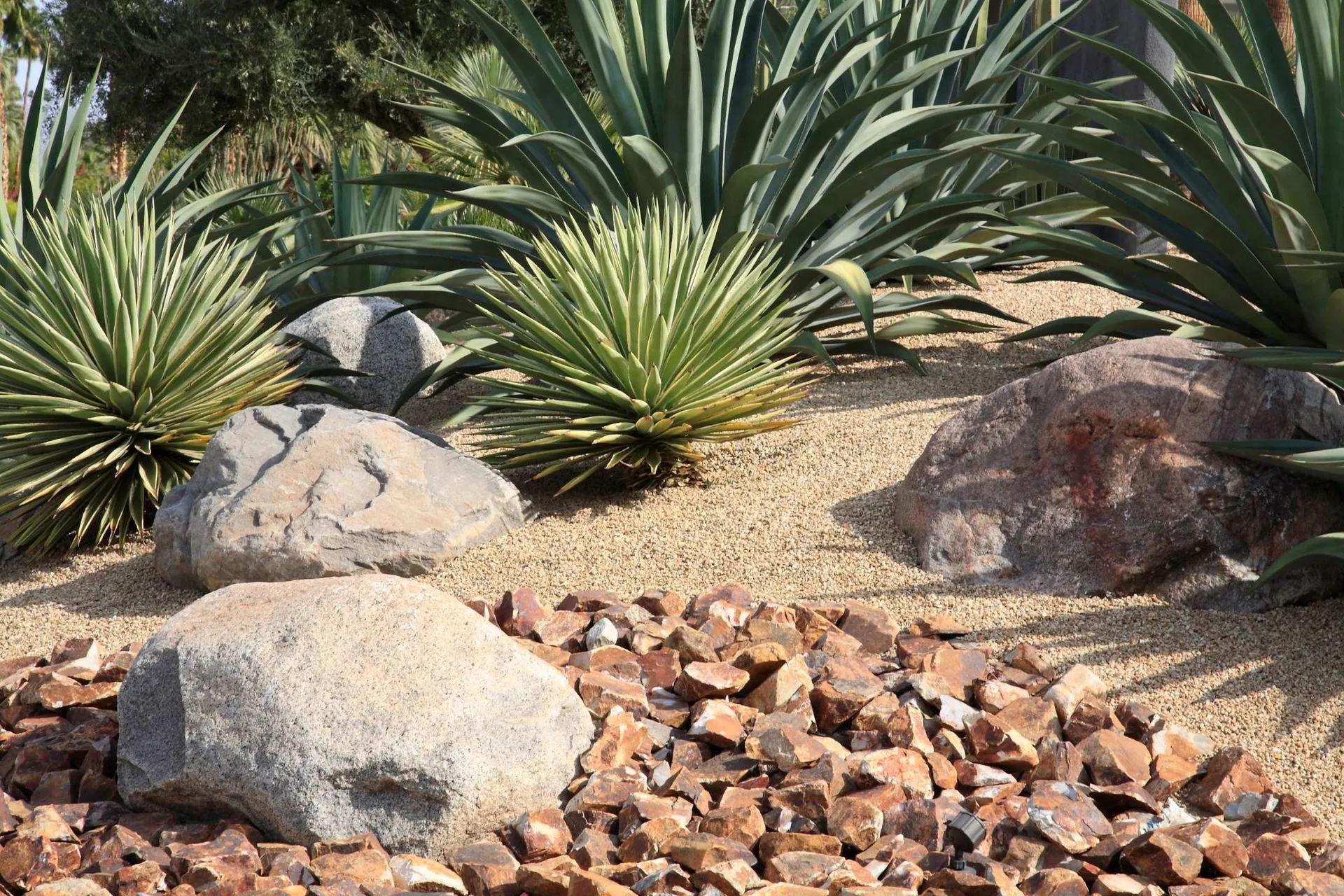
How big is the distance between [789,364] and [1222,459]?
2.27m

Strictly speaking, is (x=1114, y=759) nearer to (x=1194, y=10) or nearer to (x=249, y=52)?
(x=1194, y=10)

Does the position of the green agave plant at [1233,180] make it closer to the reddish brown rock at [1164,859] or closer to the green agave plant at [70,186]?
the reddish brown rock at [1164,859]

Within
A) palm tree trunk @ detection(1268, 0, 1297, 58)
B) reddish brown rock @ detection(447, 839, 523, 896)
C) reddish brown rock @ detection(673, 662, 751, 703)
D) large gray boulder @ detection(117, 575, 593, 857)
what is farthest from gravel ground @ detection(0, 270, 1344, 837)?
palm tree trunk @ detection(1268, 0, 1297, 58)

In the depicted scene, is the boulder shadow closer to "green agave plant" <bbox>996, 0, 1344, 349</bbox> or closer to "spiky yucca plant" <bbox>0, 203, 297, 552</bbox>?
"green agave plant" <bbox>996, 0, 1344, 349</bbox>

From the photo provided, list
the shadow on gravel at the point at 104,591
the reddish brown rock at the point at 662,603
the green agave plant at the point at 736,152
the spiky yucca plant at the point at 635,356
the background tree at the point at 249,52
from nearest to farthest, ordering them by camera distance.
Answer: the reddish brown rock at the point at 662,603, the shadow on gravel at the point at 104,591, the spiky yucca plant at the point at 635,356, the green agave plant at the point at 736,152, the background tree at the point at 249,52

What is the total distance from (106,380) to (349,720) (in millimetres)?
2418

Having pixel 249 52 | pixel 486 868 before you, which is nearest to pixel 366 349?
pixel 486 868

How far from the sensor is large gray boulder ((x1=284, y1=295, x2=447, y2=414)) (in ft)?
19.6

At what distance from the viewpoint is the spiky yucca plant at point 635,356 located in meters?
4.02

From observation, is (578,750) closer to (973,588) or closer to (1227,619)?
(973,588)

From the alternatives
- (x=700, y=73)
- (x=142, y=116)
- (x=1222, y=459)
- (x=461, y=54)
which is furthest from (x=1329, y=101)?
(x=142, y=116)

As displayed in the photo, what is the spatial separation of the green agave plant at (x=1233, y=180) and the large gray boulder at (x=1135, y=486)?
547mm

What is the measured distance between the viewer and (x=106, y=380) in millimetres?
4379

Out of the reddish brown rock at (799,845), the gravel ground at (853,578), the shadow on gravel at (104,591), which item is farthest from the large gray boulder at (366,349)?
the reddish brown rock at (799,845)
